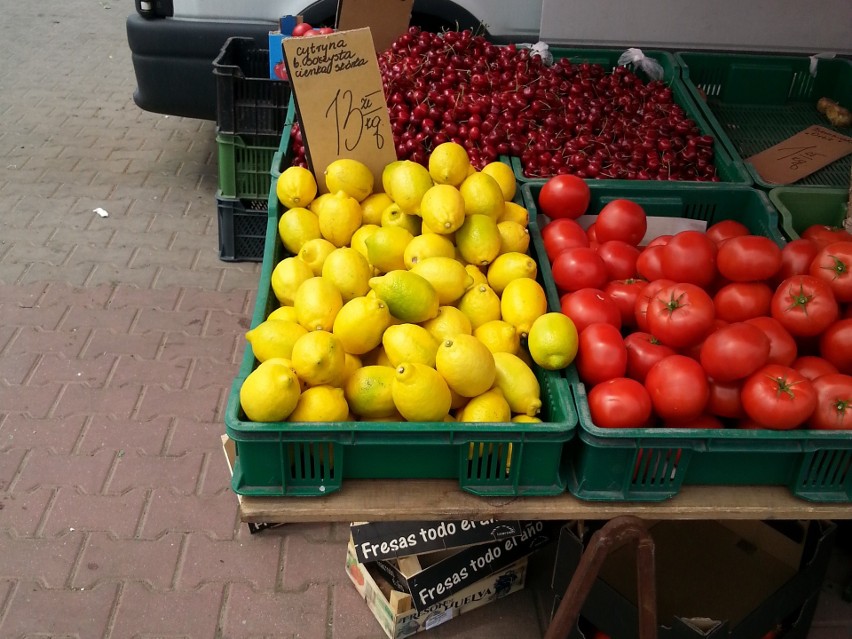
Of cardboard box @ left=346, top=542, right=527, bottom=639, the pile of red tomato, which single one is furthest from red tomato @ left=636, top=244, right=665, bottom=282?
cardboard box @ left=346, top=542, right=527, bottom=639

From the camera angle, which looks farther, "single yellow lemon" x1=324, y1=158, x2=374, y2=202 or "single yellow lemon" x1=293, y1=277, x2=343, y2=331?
"single yellow lemon" x1=324, y1=158, x2=374, y2=202

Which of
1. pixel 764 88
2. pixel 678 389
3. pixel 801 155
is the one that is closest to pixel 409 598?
pixel 678 389

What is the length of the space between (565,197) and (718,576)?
4.13 ft

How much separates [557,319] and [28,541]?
2.08 m

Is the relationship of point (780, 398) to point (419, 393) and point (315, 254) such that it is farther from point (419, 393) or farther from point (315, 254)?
point (315, 254)

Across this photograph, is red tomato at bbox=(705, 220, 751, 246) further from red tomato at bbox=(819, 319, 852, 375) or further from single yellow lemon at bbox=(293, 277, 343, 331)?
single yellow lemon at bbox=(293, 277, 343, 331)

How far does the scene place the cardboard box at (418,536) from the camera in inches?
95.7

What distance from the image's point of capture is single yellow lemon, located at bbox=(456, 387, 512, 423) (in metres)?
1.81

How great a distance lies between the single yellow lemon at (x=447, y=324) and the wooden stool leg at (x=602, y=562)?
0.69 meters

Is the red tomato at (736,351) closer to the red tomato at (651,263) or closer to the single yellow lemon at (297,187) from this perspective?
the red tomato at (651,263)

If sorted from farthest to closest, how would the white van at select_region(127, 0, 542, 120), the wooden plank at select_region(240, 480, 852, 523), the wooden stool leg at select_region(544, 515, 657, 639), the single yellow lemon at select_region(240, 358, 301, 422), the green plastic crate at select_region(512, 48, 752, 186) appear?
the white van at select_region(127, 0, 542, 120) < the green plastic crate at select_region(512, 48, 752, 186) < the wooden plank at select_region(240, 480, 852, 523) < the single yellow lemon at select_region(240, 358, 301, 422) < the wooden stool leg at select_region(544, 515, 657, 639)

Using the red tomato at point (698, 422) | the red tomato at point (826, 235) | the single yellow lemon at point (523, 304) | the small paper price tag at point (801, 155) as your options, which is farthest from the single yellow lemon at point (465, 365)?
the small paper price tag at point (801, 155)

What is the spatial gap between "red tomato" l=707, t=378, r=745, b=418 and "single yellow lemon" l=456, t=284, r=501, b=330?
1.86 feet

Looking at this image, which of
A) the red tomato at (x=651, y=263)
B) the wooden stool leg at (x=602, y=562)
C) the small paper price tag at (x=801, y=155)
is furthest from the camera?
the small paper price tag at (x=801, y=155)
